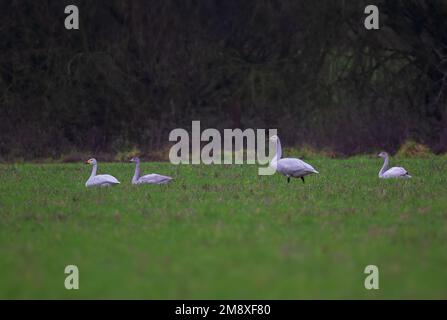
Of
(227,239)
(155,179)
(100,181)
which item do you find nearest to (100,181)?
(100,181)

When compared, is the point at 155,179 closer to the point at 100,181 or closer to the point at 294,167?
the point at 100,181

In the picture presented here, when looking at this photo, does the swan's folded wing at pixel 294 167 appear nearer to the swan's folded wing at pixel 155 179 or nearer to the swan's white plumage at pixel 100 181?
the swan's folded wing at pixel 155 179

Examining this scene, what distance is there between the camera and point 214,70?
27.5 metres

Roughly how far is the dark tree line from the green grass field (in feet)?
37.5

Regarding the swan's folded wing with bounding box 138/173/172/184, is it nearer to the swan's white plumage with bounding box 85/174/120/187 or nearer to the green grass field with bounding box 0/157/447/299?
the green grass field with bounding box 0/157/447/299

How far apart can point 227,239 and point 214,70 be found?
19.5 m

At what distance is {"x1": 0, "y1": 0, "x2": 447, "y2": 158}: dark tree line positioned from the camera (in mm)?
25125

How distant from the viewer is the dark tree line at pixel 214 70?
2512cm

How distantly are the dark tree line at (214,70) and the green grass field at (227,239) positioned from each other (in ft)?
37.5

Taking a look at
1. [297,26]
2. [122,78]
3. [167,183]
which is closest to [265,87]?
[297,26]

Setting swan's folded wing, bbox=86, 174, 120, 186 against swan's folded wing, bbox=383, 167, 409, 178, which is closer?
swan's folded wing, bbox=86, 174, 120, 186

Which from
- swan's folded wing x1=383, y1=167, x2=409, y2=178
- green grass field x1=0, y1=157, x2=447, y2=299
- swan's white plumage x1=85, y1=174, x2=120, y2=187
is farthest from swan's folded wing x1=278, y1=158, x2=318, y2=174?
swan's white plumage x1=85, y1=174, x2=120, y2=187

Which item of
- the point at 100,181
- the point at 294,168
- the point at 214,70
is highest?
the point at 214,70
